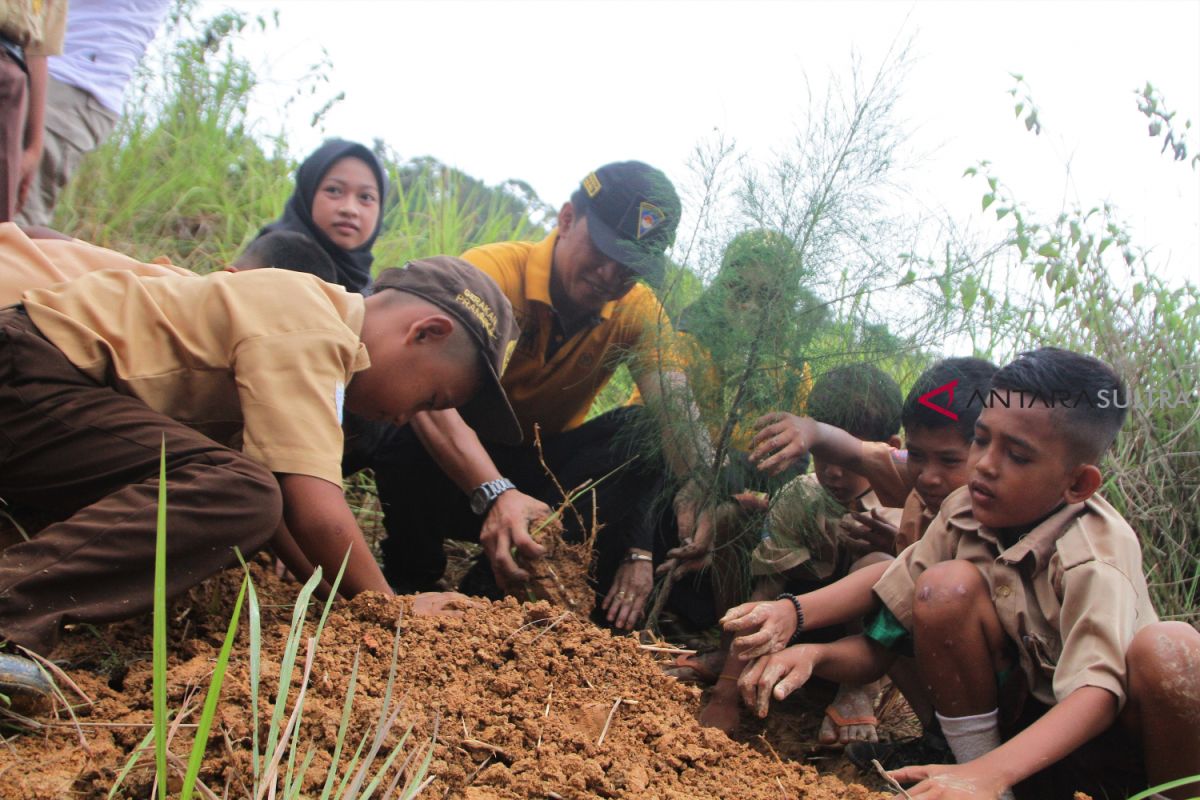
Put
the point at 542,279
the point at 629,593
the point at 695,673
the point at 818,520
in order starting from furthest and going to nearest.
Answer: the point at 542,279 < the point at 629,593 < the point at 818,520 < the point at 695,673

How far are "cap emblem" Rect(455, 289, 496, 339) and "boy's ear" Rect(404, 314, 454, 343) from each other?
0.32 ft

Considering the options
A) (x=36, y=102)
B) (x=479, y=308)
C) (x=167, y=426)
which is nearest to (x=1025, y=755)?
(x=479, y=308)

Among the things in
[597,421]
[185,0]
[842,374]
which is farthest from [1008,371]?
[185,0]

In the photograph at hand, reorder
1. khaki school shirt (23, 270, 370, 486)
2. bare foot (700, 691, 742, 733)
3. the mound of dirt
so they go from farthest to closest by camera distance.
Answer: bare foot (700, 691, 742, 733)
khaki school shirt (23, 270, 370, 486)
the mound of dirt

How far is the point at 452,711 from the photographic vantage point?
2.04 meters

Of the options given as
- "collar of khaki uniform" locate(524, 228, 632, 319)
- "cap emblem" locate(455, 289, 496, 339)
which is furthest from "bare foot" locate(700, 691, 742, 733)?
"collar of khaki uniform" locate(524, 228, 632, 319)

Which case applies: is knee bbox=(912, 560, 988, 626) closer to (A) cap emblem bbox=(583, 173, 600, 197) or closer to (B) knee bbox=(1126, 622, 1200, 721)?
(B) knee bbox=(1126, 622, 1200, 721)

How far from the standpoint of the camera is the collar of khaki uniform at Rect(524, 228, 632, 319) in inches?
157

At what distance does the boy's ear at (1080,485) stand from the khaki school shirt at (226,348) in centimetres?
176

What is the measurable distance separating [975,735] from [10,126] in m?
3.16

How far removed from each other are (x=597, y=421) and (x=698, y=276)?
94 cm

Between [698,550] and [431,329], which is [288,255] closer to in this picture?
[431,329]

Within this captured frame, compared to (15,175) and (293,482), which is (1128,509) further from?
(15,175)

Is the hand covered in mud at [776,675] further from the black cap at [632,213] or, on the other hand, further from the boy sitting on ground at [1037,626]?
the black cap at [632,213]
